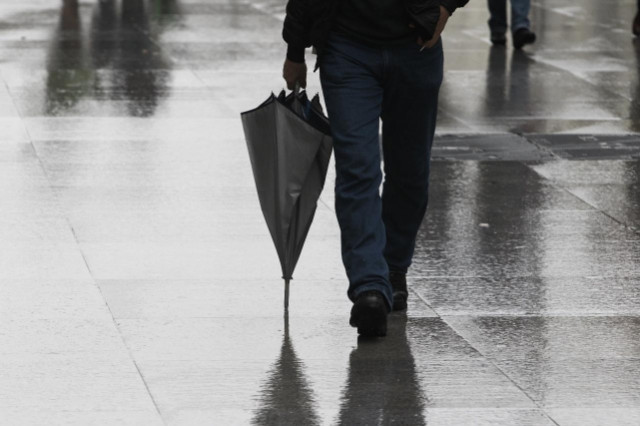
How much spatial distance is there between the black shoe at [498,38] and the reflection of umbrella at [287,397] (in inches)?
389

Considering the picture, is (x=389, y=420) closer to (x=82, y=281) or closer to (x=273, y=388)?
(x=273, y=388)

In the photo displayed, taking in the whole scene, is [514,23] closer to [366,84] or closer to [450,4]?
[450,4]

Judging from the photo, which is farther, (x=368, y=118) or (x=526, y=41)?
(x=526, y=41)

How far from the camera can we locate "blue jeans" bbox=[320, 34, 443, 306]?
19.6 feet

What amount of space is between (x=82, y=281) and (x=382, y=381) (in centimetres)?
176

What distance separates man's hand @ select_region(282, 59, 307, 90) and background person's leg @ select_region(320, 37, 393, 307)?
93mm

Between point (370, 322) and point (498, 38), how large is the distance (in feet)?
32.0

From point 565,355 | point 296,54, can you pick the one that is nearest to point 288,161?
point 296,54

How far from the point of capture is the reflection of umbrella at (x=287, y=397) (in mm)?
5066

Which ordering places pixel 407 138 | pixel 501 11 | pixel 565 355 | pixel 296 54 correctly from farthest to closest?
pixel 501 11
pixel 407 138
pixel 296 54
pixel 565 355

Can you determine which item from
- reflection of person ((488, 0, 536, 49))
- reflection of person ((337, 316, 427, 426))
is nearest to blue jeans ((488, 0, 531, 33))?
reflection of person ((488, 0, 536, 49))

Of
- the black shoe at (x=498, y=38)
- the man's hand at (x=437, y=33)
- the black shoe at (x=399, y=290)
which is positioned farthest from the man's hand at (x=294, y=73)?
the black shoe at (x=498, y=38)

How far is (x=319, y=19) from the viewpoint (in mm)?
5938

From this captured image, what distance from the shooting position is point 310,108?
618cm
